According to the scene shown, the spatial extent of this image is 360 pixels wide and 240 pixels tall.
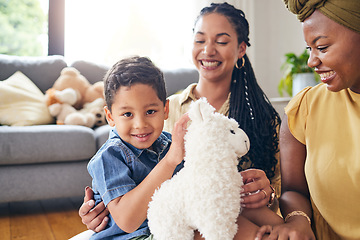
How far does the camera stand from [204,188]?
0.86m

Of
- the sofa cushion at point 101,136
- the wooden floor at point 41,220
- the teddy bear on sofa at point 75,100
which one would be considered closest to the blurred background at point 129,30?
the teddy bear on sofa at point 75,100

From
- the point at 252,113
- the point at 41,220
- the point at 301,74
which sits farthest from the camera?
the point at 301,74

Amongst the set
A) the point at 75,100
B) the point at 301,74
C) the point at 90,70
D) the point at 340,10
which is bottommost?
the point at 75,100

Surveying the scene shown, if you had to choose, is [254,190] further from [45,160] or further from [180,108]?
[45,160]

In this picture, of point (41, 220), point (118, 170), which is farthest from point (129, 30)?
point (118, 170)

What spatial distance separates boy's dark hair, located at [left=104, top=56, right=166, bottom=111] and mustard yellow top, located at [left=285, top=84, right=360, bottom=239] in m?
0.40

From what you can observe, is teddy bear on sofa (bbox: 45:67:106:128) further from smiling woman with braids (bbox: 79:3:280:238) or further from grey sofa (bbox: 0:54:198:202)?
smiling woman with braids (bbox: 79:3:280:238)

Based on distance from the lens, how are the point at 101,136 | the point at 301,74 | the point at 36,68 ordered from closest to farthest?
1. the point at 101,136
2. the point at 36,68
3. the point at 301,74

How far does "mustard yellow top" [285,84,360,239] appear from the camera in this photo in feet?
3.38

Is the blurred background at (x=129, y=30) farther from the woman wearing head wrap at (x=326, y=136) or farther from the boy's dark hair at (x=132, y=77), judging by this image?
the woman wearing head wrap at (x=326, y=136)

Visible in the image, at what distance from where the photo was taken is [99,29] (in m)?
4.69

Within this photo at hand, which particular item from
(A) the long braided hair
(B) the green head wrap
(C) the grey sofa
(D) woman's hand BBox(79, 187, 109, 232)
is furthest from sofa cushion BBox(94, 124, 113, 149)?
(B) the green head wrap

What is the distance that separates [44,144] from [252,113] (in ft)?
5.09

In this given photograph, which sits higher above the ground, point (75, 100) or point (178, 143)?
point (178, 143)
